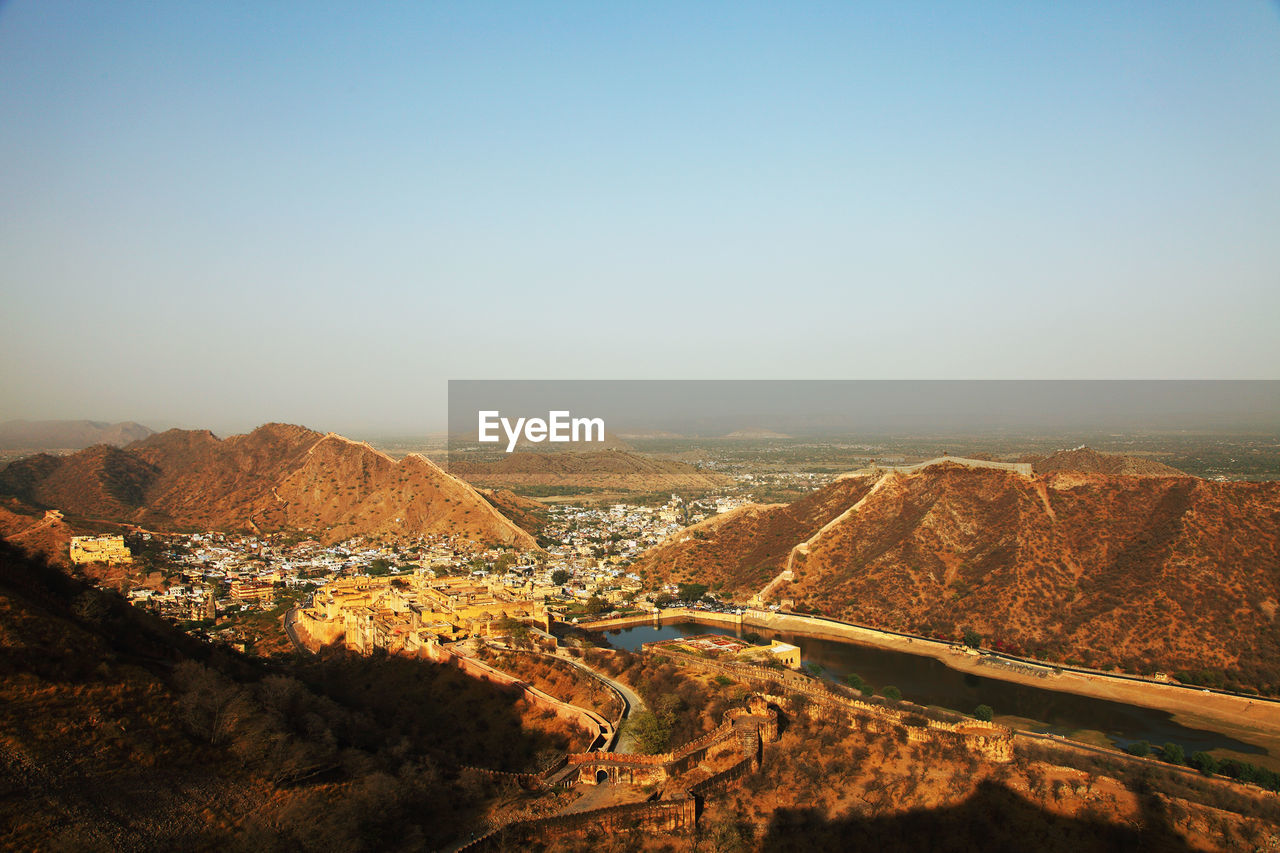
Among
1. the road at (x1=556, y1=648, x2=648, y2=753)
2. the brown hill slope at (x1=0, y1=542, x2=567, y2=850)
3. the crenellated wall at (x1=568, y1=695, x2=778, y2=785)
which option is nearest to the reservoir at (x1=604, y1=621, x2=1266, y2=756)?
the road at (x1=556, y1=648, x2=648, y2=753)

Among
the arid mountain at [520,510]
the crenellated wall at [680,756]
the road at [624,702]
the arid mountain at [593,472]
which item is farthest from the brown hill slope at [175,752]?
the arid mountain at [593,472]

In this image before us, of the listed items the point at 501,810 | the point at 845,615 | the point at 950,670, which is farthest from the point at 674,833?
the point at 845,615

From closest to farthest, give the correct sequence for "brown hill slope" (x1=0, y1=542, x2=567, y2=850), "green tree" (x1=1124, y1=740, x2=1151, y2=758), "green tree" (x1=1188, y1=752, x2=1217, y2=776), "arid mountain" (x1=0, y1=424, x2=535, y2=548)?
"brown hill slope" (x1=0, y1=542, x2=567, y2=850) < "green tree" (x1=1188, y1=752, x2=1217, y2=776) < "green tree" (x1=1124, y1=740, x2=1151, y2=758) < "arid mountain" (x1=0, y1=424, x2=535, y2=548)

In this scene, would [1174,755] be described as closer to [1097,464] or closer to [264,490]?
[1097,464]

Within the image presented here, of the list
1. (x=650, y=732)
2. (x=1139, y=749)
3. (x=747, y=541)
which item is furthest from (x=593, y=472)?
(x=650, y=732)

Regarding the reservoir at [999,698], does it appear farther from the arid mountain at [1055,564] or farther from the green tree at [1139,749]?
the arid mountain at [1055,564]

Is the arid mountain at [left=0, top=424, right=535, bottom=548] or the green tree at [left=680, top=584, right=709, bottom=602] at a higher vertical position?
the arid mountain at [left=0, top=424, right=535, bottom=548]

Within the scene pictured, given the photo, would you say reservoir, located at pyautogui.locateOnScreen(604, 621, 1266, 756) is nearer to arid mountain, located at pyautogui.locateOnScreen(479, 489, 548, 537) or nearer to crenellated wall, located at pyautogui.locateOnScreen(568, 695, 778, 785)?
crenellated wall, located at pyautogui.locateOnScreen(568, 695, 778, 785)
